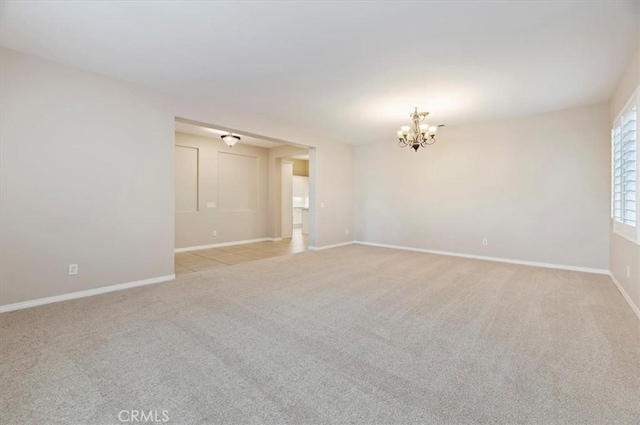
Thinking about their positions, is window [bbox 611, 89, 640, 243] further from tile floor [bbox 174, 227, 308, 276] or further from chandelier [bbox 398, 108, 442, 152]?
tile floor [bbox 174, 227, 308, 276]

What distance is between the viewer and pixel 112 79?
3600 mm

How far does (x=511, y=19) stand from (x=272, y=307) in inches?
145

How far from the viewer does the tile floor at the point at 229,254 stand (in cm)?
499

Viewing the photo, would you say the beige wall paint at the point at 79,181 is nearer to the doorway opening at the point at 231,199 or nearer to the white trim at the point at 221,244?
the doorway opening at the point at 231,199

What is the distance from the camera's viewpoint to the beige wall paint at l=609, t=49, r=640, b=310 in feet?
9.57

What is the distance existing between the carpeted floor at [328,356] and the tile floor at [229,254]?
131 centimetres

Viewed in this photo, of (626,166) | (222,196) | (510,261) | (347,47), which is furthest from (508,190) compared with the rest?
(222,196)

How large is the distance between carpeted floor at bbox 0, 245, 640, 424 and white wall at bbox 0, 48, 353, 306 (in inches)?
19.3

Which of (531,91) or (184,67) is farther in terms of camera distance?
(531,91)

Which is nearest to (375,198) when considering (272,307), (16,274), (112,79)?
(272,307)

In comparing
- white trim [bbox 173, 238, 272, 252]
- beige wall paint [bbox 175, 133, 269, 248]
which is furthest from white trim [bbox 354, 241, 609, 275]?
beige wall paint [bbox 175, 133, 269, 248]

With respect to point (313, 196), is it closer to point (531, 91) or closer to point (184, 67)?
point (184, 67)

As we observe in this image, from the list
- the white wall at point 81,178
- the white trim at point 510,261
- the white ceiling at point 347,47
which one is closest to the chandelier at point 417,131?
the white ceiling at point 347,47

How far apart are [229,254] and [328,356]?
4615 mm
